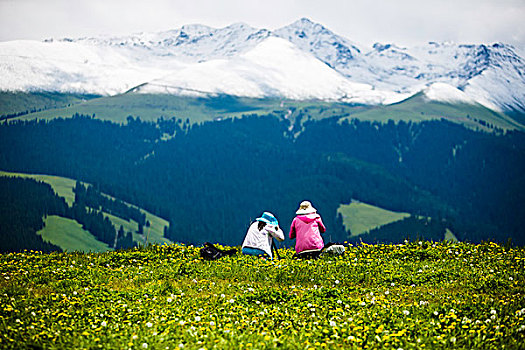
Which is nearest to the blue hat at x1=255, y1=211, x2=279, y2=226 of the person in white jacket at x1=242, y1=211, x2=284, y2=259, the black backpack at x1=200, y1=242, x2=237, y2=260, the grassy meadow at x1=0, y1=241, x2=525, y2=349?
the person in white jacket at x1=242, y1=211, x2=284, y2=259

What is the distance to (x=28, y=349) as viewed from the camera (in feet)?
39.3

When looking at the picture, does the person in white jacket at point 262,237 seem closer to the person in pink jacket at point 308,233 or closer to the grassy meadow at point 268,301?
the person in pink jacket at point 308,233

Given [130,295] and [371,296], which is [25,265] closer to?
[130,295]

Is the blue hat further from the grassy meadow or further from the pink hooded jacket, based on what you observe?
the grassy meadow

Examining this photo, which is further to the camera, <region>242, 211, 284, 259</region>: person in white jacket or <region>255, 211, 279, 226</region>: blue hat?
<region>255, 211, 279, 226</region>: blue hat

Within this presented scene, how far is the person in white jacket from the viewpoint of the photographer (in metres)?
24.0

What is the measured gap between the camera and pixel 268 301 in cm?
1619

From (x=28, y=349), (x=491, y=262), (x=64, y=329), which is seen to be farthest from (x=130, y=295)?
(x=491, y=262)

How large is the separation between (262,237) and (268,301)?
8.03m

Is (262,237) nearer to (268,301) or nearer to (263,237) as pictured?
(263,237)

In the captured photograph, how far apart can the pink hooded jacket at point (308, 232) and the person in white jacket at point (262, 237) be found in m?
0.80

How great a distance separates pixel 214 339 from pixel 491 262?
12.6 m

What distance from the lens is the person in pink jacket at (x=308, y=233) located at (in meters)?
23.6

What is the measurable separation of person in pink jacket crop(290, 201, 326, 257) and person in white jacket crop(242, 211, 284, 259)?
32.3 inches
